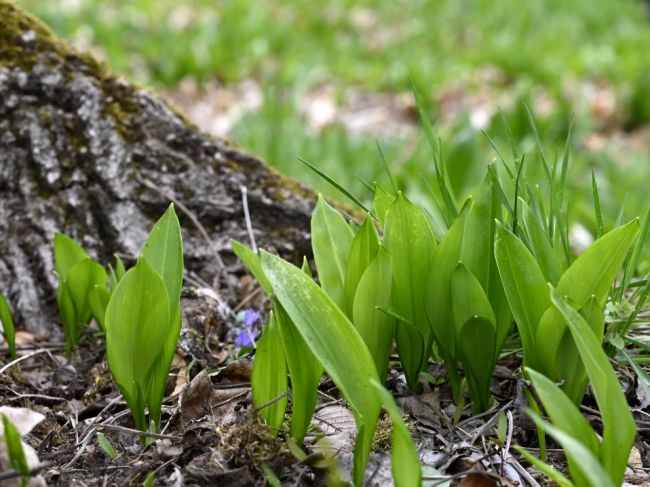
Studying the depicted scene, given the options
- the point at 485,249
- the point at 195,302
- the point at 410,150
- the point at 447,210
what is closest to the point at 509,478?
the point at 485,249

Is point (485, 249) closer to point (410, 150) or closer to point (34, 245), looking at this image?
point (34, 245)

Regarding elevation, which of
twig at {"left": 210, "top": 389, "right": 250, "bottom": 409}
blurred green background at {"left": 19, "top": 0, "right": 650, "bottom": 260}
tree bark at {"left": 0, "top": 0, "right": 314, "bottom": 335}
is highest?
blurred green background at {"left": 19, "top": 0, "right": 650, "bottom": 260}

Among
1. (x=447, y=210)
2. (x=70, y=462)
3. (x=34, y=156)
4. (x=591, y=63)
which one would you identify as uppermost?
(x=591, y=63)

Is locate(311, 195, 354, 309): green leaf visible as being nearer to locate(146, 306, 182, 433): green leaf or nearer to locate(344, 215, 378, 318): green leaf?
locate(344, 215, 378, 318): green leaf

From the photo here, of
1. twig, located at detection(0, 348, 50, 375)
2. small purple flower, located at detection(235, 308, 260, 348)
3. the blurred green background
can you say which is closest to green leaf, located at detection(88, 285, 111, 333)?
twig, located at detection(0, 348, 50, 375)

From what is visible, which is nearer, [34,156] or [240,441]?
[240,441]

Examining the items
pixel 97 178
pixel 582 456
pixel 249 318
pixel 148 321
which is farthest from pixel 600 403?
pixel 97 178
